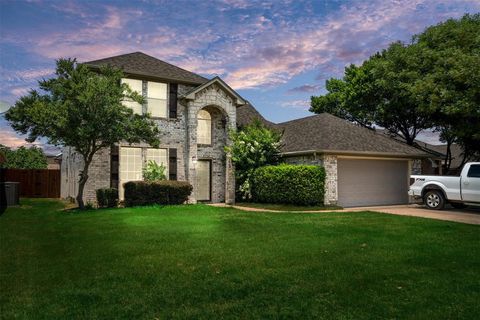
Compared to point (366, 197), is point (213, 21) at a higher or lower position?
higher

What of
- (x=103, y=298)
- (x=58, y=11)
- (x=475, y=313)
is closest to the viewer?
(x=475, y=313)

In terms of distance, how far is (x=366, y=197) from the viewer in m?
20.3

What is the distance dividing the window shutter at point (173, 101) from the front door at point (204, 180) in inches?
114

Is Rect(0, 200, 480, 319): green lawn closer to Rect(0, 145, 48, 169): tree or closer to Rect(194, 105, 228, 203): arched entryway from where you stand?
Rect(194, 105, 228, 203): arched entryway

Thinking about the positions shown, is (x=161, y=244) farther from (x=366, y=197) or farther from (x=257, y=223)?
(x=366, y=197)

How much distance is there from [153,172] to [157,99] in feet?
12.9

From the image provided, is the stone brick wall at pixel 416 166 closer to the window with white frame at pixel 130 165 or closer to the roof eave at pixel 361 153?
the roof eave at pixel 361 153

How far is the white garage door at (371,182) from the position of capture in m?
19.6

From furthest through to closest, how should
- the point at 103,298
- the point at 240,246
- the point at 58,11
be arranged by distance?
the point at 58,11
the point at 240,246
the point at 103,298

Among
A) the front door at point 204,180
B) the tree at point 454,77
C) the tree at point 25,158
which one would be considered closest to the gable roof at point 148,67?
the front door at point 204,180

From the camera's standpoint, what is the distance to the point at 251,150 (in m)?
19.9

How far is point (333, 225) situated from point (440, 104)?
13.0 m

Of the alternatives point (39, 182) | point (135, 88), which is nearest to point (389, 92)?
point (135, 88)

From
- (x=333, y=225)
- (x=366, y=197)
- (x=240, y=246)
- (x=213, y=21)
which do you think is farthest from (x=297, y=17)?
(x=366, y=197)
